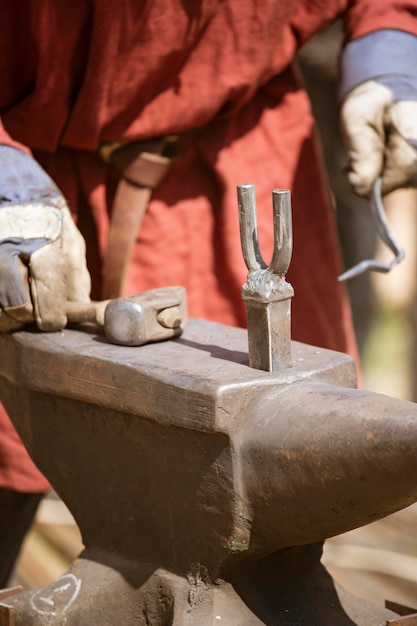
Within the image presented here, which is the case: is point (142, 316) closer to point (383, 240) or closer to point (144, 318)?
point (144, 318)

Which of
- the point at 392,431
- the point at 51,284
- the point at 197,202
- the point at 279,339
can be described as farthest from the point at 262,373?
the point at 197,202

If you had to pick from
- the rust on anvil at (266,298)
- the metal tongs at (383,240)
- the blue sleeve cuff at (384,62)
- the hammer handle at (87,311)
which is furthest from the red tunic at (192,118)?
the rust on anvil at (266,298)

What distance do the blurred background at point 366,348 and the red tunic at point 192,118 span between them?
72 cm

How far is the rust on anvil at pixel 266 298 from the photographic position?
4.65ft

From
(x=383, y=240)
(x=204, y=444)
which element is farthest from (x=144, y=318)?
(x=383, y=240)

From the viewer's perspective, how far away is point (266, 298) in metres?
1.41

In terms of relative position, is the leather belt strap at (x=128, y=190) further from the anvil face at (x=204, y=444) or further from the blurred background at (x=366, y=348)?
the blurred background at (x=366, y=348)

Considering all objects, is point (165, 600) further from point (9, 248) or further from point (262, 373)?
point (9, 248)

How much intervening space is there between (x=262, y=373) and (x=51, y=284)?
0.34 m

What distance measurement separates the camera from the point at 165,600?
148 cm

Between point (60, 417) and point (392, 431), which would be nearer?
point (392, 431)

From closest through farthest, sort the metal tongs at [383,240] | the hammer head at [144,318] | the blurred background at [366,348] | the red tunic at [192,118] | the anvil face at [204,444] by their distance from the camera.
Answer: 1. the anvil face at [204,444]
2. the hammer head at [144,318]
3. the metal tongs at [383,240]
4. the red tunic at [192,118]
5. the blurred background at [366,348]

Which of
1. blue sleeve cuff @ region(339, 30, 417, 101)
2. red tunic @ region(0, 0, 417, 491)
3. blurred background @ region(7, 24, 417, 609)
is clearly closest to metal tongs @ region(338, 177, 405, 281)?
blue sleeve cuff @ region(339, 30, 417, 101)

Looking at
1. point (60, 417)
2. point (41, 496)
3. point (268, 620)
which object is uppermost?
point (60, 417)
